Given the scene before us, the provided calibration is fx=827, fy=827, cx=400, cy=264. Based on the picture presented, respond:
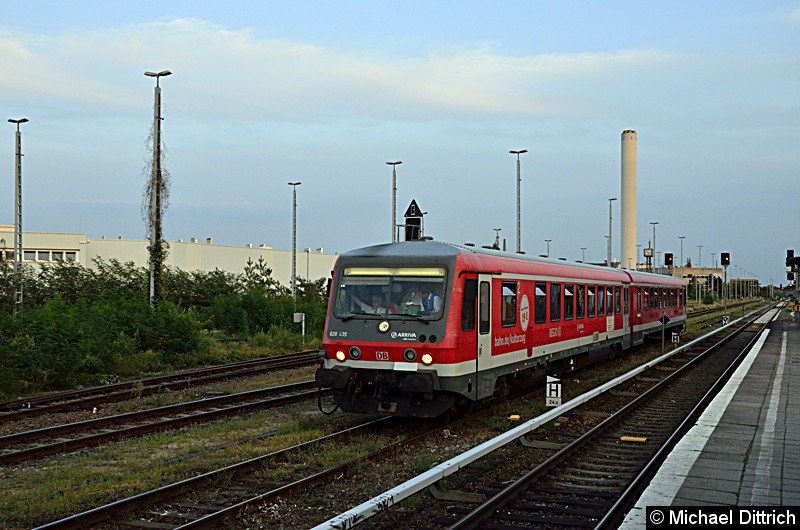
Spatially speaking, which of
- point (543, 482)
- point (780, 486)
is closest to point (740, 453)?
point (780, 486)

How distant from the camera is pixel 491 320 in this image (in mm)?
13891

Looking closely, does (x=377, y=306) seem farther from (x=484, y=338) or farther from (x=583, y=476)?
Result: (x=583, y=476)

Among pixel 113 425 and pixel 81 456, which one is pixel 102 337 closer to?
pixel 113 425

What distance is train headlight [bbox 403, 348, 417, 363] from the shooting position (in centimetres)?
1244

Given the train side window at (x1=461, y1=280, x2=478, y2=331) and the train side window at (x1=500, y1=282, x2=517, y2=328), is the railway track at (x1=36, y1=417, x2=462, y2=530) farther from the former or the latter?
the train side window at (x1=500, y1=282, x2=517, y2=328)

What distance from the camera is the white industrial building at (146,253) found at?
206 ft

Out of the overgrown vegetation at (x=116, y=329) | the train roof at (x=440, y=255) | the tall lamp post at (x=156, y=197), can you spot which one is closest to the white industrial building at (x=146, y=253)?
the overgrown vegetation at (x=116, y=329)

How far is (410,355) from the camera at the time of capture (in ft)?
40.9

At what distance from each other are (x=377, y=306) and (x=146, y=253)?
5778 centimetres

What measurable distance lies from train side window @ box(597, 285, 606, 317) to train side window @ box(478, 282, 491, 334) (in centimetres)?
868

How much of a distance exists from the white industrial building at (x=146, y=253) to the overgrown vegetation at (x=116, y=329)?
20.0m

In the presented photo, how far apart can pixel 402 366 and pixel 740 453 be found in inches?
189

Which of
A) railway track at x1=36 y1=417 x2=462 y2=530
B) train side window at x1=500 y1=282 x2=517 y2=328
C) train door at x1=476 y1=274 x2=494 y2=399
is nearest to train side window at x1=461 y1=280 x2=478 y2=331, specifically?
train door at x1=476 y1=274 x2=494 y2=399

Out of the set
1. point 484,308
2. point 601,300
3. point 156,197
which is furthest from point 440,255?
point 156,197
